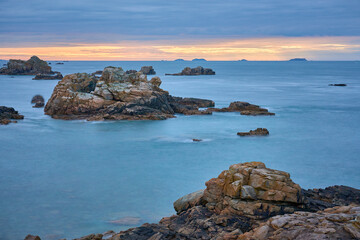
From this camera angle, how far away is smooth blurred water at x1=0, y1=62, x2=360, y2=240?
16.8 metres

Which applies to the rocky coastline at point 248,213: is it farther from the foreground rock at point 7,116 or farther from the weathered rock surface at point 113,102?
the foreground rock at point 7,116

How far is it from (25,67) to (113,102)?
93741 millimetres

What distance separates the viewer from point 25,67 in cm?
12469

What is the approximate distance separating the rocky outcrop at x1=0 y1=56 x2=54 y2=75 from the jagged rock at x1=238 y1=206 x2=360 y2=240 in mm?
124577

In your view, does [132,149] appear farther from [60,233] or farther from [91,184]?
[60,233]

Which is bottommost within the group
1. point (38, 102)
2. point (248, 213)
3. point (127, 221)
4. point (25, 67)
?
point (127, 221)

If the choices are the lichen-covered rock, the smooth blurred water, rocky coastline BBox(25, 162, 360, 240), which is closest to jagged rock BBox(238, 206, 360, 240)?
rocky coastline BBox(25, 162, 360, 240)

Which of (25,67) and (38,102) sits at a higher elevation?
(25,67)

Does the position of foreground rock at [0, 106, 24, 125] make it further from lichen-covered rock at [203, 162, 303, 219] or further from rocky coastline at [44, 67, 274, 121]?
lichen-covered rock at [203, 162, 303, 219]

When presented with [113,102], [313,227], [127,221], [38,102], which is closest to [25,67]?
[38,102]

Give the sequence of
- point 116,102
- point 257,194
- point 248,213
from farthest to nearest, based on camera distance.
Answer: point 116,102 → point 257,194 → point 248,213

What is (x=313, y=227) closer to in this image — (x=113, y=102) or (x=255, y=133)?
(x=255, y=133)

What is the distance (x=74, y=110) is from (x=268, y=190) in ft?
107

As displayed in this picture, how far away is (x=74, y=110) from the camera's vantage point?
1646 inches
